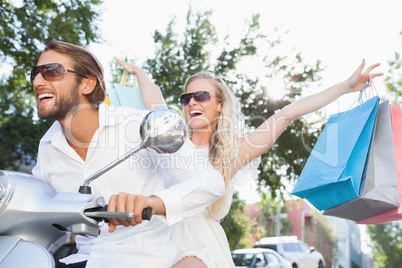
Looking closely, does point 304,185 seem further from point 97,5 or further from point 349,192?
point 97,5

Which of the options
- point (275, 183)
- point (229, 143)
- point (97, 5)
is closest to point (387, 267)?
point (275, 183)

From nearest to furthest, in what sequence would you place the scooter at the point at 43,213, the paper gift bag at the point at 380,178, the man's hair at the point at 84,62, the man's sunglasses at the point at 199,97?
the scooter at the point at 43,213, the man's hair at the point at 84,62, the paper gift bag at the point at 380,178, the man's sunglasses at the point at 199,97

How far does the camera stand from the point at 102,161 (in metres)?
1.94

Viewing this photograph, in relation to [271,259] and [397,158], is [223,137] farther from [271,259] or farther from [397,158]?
[271,259]

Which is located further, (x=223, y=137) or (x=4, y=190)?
(x=223, y=137)

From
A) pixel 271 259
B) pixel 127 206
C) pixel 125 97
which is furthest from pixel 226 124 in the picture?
pixel 271 259

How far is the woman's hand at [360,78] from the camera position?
325cm

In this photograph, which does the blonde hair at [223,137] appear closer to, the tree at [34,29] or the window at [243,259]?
the tree at [34,29]

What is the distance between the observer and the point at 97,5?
401 inches

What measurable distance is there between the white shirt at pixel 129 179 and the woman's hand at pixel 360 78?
189cm

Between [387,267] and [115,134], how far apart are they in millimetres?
59530

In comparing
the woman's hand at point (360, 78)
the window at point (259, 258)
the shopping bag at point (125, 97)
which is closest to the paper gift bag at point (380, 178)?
the woman's hand at point (360, 78)

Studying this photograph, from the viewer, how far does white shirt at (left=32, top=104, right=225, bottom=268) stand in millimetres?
1650

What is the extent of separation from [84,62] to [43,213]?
0.95 metres
